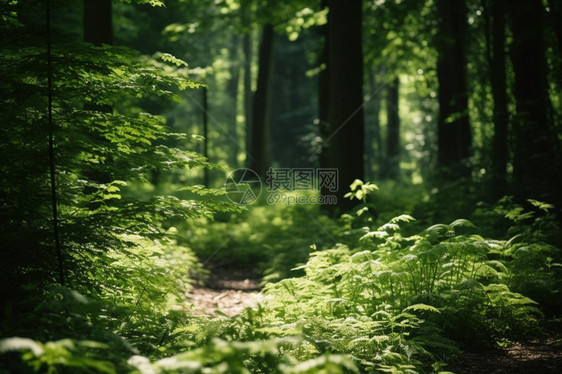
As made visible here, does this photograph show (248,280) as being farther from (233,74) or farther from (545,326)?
(233,74)

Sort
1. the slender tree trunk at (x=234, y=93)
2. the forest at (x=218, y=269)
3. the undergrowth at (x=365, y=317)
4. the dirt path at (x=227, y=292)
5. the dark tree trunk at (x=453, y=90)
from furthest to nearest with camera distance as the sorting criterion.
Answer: the slender tree trunk at (x=234, y=93) → the dark tree trunk at (x=453, y=90) → the dirt path at (x=227, y=292) → the forest at (x=218, y=269) → the undergrowth at (x=365, y=317)

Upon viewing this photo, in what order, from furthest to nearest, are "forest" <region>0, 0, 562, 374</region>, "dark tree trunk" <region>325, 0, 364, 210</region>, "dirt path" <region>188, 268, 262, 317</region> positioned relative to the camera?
"dark tree trunk" <region>325, 0, 364, 210</region> < "dirt path" <region>188, 268, 262, 317</region> < "forest" <region>0, 0, 562, 374</region>

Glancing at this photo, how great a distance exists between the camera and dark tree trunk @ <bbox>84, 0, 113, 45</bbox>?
21.8ft

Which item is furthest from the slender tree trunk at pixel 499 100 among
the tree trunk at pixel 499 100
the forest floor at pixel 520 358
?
the forest floor at pixel 520 358

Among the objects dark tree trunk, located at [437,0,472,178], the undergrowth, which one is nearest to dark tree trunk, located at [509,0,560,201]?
dark tree trunk, located at [437,0,472,178]

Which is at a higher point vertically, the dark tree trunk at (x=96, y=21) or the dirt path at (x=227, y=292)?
the dark tree trunk at (x=96, y=21)

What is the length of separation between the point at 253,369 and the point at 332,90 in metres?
7.26

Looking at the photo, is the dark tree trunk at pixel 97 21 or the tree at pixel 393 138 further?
the tree at pixel 393 138

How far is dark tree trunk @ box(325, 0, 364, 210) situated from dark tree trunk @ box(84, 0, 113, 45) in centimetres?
473

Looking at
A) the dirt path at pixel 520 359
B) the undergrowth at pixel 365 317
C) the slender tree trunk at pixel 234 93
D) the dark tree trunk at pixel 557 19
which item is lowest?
the dirt path at pixel 520 359

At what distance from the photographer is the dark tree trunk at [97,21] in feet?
21.8

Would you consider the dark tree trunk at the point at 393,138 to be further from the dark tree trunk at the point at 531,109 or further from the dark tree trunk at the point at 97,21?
the dark tree trunk at the point at 97,21

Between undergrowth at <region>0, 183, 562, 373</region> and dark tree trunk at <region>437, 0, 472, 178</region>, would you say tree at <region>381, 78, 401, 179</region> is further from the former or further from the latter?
undergrowth at <region>0, 183, 562, 373</region>

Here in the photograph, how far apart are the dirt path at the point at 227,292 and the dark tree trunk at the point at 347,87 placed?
2759mm
